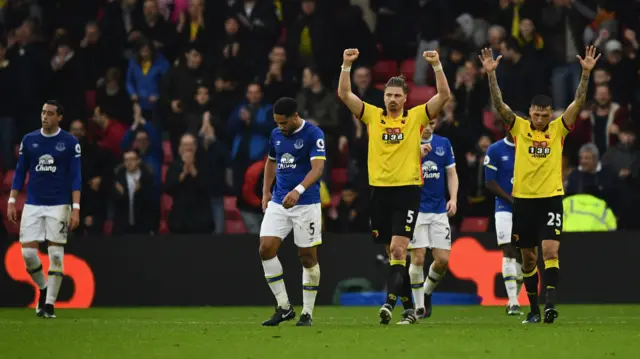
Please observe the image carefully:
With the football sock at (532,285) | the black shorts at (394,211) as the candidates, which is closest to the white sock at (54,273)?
the black shorts at (394,211)

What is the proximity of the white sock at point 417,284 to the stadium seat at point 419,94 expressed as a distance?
787 cm

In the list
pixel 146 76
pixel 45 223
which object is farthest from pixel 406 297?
pixel 146 76

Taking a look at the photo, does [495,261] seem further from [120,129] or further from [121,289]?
[120,129]

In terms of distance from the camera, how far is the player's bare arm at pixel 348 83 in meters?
13.7

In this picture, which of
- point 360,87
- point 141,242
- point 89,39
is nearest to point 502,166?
point 360,87

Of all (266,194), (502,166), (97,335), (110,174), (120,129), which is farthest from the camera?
(120,129)

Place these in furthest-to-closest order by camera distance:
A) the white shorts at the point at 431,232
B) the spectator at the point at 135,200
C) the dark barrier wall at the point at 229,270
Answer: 1. the spectator at the point at 135,200
2. the dark barrier wall at the point at 229,270
3. the white shorts at the point at 431,232

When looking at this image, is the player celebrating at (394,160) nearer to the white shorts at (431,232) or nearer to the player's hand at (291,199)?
Result: the player's hand at (291,199)

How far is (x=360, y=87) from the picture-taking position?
72.7 feet

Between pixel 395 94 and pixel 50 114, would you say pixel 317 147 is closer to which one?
pixel 395 94

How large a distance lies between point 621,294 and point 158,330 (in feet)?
31.0

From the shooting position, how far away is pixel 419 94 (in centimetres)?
2377

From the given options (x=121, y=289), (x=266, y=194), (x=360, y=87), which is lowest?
(x=121, y=289)

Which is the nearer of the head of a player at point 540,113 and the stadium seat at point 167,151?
the head of a player at point 540,113
